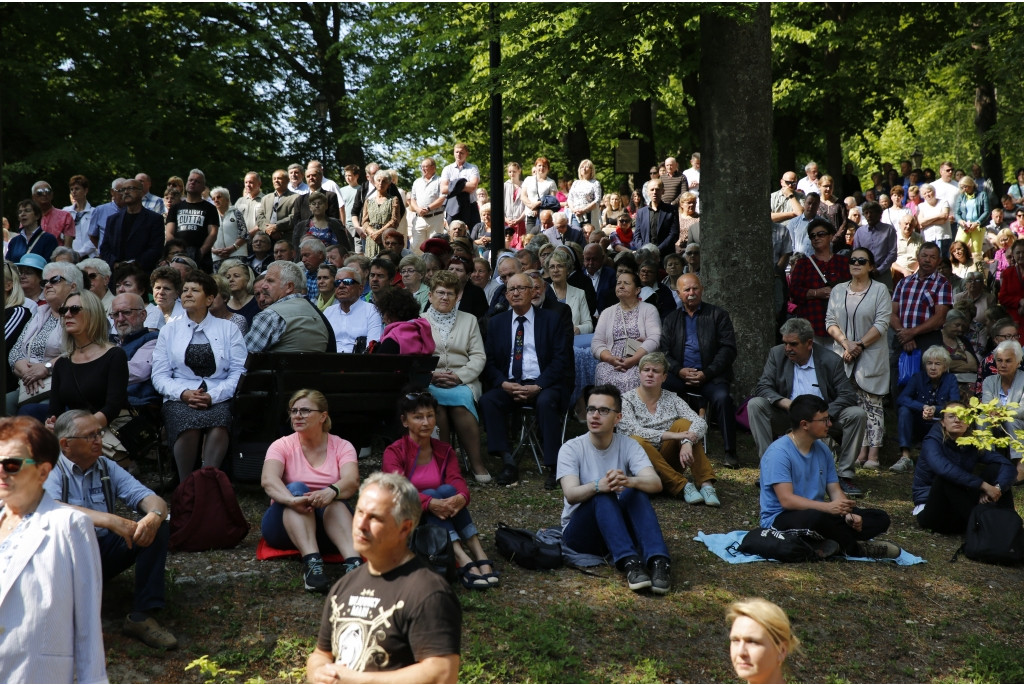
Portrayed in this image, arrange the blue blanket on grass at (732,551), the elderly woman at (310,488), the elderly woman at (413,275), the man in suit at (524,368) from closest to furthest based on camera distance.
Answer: the elderly woman at (310,488) < the blue blanket on grass at (732,551) < the man in suit at (524,368) < the elderly woman at (413,275)

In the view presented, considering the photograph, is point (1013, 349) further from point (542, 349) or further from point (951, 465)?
point (542, 349)

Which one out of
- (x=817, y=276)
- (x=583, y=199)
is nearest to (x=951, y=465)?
(x=817, y=276)

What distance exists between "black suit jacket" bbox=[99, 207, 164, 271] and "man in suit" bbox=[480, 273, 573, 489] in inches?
207

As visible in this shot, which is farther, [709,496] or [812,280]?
[812,280]

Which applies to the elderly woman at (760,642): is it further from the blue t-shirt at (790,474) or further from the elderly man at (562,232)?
the elderly man at (562,232)

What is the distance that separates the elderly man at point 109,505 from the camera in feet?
20.3

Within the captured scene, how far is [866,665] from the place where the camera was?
6.77 metres

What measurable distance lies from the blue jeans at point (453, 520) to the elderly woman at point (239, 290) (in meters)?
3.44

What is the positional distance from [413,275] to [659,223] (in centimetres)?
500

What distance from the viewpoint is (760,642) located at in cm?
425

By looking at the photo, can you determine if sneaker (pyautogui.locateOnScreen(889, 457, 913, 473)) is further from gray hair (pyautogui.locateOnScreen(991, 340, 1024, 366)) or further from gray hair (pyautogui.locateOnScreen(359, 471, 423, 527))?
gray hair (pyautogui.locateOnScreen(359, 471, 423, 527))

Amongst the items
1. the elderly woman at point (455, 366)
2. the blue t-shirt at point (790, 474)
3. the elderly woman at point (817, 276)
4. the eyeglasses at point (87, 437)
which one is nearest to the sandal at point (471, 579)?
the elderly woman at point (455, 366)

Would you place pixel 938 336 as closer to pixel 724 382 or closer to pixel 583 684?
pixel 724 382

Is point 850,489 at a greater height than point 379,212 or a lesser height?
lesser
